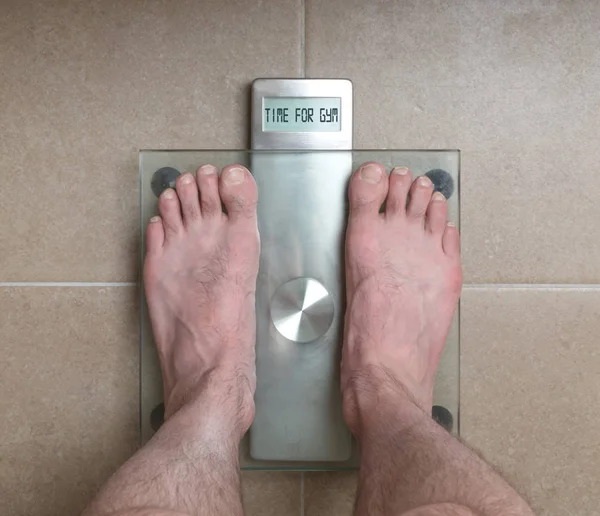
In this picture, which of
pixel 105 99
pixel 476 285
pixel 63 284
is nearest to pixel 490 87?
pixel 476 285

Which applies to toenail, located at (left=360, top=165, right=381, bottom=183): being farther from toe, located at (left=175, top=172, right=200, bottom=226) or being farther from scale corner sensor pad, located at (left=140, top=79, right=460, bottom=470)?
toe, located at (left=175, top=172, right=200, bottom=226)

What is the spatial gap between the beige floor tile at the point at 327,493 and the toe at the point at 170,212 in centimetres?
35

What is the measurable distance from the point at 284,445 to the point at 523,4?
61cm

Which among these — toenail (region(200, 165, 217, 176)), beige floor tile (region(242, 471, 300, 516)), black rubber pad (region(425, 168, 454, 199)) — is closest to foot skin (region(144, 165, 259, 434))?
toenail (region(200, 165, 217, 176))

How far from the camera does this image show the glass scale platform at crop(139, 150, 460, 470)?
69cm

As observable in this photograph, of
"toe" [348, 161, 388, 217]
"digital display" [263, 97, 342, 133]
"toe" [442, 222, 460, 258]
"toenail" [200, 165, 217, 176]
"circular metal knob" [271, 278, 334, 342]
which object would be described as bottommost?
"circular metal knob" [271, 278, 334, 342]

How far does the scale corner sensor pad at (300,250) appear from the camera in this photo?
0.70 meters

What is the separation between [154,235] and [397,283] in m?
0.31

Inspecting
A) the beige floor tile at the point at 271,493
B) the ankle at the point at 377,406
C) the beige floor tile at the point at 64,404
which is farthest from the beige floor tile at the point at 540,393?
the beige floor tile at the point at 64,404

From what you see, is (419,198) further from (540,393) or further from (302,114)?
A: (540,393)

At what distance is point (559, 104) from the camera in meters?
0.73

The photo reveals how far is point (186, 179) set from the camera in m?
0.72

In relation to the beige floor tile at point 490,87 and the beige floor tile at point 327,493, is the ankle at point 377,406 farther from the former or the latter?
the beige floor tile at point 490,87

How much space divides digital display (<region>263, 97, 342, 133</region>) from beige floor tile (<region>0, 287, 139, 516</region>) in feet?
0.92
